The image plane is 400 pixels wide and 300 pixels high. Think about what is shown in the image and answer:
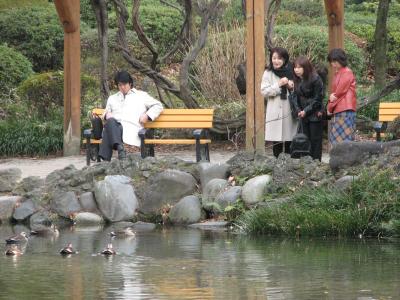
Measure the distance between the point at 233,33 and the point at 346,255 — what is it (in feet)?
42.0

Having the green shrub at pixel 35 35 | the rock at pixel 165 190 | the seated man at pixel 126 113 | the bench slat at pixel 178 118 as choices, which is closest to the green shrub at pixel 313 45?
the green shrub at pixel 35 35

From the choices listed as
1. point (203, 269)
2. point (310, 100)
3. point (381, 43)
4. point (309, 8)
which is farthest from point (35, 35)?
point (203, 269)

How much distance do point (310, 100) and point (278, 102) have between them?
1.90 feet

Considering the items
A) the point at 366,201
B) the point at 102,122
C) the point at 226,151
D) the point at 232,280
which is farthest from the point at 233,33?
the point at 232,280

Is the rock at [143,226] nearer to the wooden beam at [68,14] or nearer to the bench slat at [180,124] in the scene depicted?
the bench slat at [180,124]

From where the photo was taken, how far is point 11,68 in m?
25.5

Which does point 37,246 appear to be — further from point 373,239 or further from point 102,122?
point 102,122

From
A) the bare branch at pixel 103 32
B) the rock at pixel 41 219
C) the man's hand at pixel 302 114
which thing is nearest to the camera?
the rock at pixel 41 219

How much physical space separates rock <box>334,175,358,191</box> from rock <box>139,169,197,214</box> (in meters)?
2.03

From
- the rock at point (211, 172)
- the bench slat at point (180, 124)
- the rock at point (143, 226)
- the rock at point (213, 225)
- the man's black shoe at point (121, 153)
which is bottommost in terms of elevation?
the rock at point (143, 226)

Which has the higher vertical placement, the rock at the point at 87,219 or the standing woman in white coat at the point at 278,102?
the standing woman in white coat at the point at 278,102

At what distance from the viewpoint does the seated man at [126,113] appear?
16875 mm

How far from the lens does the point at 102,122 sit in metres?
17.5

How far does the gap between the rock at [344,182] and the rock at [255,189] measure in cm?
90
